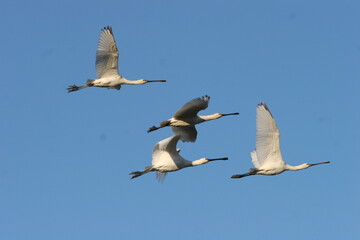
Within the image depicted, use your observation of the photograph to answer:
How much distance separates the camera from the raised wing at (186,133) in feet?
98.7

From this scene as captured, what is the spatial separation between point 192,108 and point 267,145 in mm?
2480

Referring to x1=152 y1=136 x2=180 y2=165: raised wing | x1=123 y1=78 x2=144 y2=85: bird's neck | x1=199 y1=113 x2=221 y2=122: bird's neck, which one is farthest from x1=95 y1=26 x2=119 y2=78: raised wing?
x1=152 y1=136 x2=180 y2=165: raised wing

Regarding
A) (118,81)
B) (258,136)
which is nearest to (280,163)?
(258,136)

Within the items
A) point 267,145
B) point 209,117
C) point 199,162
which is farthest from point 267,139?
point 199,162

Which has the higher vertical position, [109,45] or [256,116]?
[109,45]

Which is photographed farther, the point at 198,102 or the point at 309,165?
the point at 309,165

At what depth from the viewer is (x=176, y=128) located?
98.6 feet

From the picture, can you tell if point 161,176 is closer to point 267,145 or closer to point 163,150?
point 163,150

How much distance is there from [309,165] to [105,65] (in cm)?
741

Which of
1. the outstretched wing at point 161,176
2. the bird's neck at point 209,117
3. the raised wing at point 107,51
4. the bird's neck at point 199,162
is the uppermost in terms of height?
the raised wing at point 107,51

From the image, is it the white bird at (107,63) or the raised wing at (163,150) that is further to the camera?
the white bird at (107,63)

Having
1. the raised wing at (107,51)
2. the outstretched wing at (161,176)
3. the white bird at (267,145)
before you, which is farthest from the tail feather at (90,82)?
the white bird at (267,145)

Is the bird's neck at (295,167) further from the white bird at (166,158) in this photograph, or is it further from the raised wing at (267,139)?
the white bird at (166,158)

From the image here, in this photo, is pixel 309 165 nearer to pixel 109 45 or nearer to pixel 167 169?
pixel 167 169
